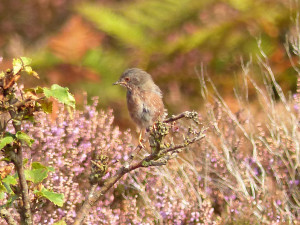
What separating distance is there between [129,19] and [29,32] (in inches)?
48.1

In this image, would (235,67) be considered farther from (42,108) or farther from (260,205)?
(42,108)

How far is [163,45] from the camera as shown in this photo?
6.56m

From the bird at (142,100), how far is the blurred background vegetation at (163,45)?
8.88 ft

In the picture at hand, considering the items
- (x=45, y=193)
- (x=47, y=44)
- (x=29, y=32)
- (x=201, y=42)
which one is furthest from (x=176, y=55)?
(x=45, y=193)

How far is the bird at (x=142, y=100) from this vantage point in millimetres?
2944

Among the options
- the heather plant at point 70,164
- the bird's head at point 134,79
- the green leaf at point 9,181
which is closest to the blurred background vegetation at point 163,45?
the heather plant at point 70,164

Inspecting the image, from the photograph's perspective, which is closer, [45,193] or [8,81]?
[8,81]

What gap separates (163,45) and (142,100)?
3.63m

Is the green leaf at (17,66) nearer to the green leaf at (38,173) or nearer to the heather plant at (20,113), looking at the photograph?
the heather plant at (20,113)

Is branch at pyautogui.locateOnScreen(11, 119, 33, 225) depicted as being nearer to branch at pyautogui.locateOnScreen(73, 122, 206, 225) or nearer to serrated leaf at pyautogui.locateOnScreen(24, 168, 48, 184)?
serrated leaf at pyautogui.locateOnScreen(24, 168, 48, 184)

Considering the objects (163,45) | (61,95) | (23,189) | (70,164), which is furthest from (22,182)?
(163,45)

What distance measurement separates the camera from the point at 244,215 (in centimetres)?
322

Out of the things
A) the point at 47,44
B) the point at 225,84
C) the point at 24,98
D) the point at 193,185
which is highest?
the point at 47,44

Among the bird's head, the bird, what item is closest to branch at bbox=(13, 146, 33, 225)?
the bird
